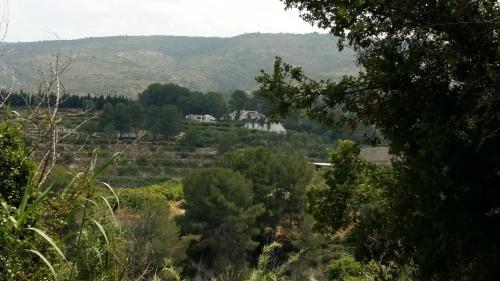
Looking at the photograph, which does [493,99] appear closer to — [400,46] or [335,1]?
[400,46]

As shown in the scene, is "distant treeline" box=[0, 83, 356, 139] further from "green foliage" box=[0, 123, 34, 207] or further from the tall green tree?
"green foliage" box=[0, 123, 34, 207]

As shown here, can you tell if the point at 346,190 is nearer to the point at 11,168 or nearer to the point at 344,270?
the point at 11,168

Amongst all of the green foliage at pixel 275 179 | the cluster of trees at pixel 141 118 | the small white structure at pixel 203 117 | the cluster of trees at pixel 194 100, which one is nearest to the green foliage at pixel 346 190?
the green foliage at pixel 275 179

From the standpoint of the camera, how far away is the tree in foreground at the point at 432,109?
704cm

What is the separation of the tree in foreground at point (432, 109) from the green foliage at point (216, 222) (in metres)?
26.3

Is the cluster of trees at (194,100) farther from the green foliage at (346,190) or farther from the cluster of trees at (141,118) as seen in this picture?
the green foliage at (346,190)

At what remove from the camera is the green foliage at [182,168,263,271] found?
34.8 meters

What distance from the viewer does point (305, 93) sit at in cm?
919

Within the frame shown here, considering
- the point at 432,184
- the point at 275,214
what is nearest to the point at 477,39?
the point at 432,184

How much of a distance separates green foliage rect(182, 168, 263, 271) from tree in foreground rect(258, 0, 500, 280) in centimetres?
2634

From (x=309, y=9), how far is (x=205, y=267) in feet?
91.5

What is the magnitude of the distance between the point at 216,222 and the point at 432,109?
94.9 ft

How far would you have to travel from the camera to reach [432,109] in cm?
765

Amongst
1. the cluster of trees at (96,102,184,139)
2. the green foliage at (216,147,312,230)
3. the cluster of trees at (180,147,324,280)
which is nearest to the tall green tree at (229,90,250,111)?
the cluster of trees at (96,102,184,139)
